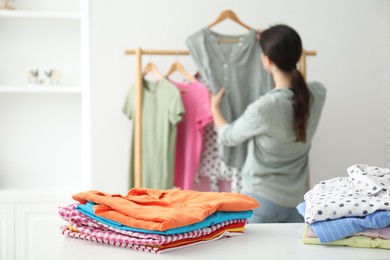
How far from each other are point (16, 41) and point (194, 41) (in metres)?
1.18

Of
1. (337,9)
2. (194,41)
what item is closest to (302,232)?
(194,41)

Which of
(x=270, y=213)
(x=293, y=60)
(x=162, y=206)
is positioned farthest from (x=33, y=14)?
(x=162, y=206)

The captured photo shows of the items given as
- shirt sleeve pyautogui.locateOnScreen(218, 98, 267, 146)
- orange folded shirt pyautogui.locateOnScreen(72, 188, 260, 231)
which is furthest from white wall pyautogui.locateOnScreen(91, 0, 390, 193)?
orange folded shirt pyautogui.locateOnScreen(72, 188, 260, 231)

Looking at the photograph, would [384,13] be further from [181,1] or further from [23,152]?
[23,152]

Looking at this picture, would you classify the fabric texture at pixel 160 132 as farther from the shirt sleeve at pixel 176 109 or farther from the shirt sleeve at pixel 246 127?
the shirt sleeve at pixel 246 127

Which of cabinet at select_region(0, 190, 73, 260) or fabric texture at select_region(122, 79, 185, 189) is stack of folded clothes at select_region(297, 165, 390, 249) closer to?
fabric texture at select_region(122, 79, 185, 189)

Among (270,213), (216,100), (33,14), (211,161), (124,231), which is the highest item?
(33,14)

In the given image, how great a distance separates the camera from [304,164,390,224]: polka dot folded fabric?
1.30 metres

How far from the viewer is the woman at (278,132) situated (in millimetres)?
2877

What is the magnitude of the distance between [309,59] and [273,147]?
113 centimetres

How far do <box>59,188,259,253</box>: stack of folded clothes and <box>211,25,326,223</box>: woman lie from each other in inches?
55.1

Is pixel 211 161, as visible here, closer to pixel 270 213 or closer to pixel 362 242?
pixel 270 213

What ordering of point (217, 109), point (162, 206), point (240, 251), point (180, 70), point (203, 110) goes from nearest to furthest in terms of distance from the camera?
Answer: point (240, 251) < point (162, 206) < point (217, 109) < point (203, 110) < point (180, 70)

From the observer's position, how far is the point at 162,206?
1411mm
